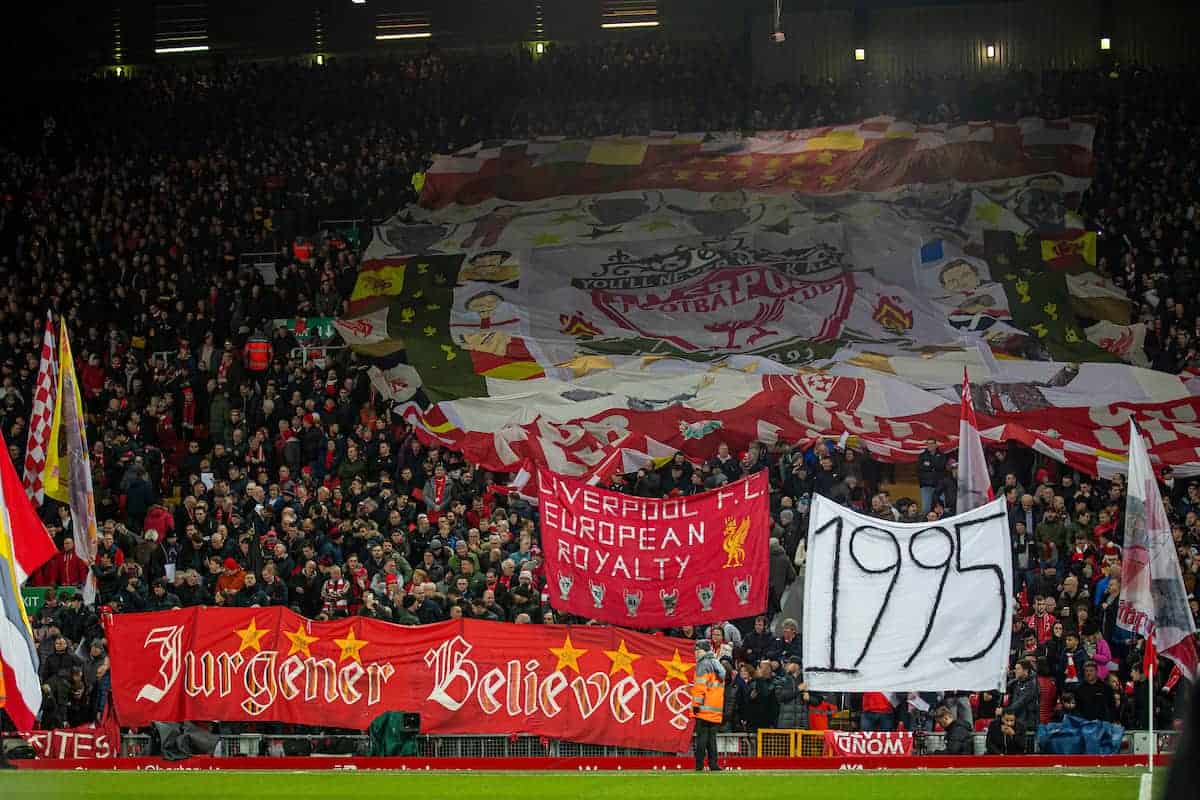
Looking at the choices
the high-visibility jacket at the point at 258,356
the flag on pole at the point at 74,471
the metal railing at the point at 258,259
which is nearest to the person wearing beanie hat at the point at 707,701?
the flag on pole at the point at 74,471

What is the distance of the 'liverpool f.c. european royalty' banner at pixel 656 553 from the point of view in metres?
18.5

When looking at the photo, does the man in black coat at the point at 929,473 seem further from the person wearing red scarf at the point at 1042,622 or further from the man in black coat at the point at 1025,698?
the man in black coat at the point at 1025,698

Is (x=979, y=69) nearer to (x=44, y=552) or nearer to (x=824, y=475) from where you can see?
(x=824, y=475)

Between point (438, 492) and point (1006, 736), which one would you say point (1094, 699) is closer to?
point (1006, 736)

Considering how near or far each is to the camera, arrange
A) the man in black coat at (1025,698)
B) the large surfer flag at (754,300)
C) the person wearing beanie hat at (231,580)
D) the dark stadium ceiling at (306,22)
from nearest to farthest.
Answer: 1. the man in black coat at (1025,698)
2. the person wearing beanie hat at (231,580)
3. the large surfer flag at (754,300)
4. the dark stadium ceiling at (306,22)

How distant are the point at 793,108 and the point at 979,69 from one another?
8205 mm

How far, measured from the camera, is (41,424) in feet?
68.9

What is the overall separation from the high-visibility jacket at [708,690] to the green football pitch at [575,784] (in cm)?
60

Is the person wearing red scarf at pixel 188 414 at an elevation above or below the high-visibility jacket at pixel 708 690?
above

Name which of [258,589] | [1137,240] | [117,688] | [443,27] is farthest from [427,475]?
[443,27]

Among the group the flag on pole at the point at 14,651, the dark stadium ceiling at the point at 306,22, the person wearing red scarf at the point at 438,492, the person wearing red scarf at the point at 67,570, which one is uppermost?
the dark stadium ceiling at the point at 306,22

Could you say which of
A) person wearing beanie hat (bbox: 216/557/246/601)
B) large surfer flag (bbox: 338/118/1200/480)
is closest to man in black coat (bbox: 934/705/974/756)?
large surfer flag (bbox: 338/118/1200/480)

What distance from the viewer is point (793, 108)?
3722 centimetres

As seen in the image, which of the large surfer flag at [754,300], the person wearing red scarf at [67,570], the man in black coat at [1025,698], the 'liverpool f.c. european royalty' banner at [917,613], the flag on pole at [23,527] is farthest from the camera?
the large surfer flag at [754,300]
